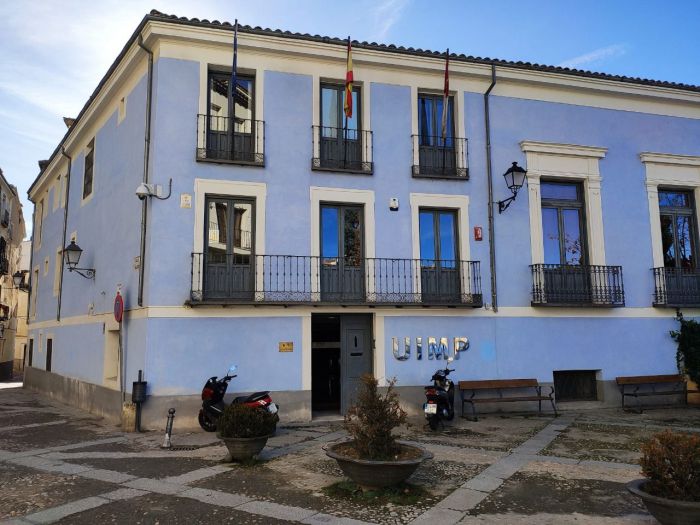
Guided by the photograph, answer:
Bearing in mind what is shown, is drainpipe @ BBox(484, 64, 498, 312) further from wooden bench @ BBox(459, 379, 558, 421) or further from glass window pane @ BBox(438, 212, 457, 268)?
wooden bench @ BBox(459, 379, 558, 421)

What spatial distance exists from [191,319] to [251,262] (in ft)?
5.38

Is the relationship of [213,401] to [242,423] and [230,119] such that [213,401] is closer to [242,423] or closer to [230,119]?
[242,423]

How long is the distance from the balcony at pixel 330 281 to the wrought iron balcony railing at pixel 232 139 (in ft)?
6.58

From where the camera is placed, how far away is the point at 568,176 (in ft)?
44.2

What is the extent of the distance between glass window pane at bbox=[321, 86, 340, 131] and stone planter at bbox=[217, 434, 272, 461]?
7.12m

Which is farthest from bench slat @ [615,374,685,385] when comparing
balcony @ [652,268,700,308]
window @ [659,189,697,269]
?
window @ [659,189,697,269]

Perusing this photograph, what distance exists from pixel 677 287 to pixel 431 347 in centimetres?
666

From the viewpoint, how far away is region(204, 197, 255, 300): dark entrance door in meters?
11.2

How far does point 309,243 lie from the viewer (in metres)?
11.8

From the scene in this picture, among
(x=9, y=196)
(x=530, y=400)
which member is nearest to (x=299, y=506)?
(x=530, y=400)

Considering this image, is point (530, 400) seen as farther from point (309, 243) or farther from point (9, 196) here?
point (9, 196)

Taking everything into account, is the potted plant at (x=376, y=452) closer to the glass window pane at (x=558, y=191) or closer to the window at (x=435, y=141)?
the window at (x=435, y=141)

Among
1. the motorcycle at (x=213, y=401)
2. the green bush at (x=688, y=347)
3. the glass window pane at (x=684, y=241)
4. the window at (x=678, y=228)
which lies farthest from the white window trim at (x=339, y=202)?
the glass window pane at (x=684, y=241)

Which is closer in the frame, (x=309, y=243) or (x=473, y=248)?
(x=309, y=243)
